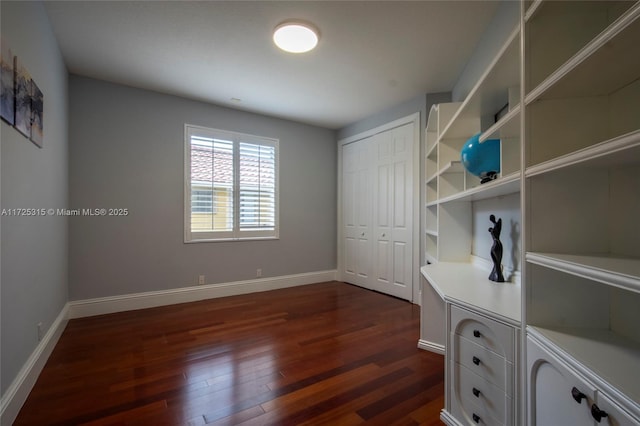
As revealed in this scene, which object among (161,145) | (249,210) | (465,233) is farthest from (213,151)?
(465,233)

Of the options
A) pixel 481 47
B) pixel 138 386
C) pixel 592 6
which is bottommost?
pixel 138 386

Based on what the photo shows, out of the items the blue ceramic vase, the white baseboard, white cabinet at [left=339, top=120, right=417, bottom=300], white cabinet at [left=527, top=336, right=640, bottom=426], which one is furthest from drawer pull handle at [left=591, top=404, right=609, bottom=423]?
white cabinet at [left=339, top=120, right=417, bottom=300]

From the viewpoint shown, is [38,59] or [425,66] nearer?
[38,59]

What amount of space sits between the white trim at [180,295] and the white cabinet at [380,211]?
35.2 inches

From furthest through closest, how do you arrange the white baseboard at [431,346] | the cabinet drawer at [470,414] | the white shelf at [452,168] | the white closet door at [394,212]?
the white closet door at [394,212] < the white baseboard at [431,346] < the white shelf at [452,168] < the cabinet drawer at [470,414]

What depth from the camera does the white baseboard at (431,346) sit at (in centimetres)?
244

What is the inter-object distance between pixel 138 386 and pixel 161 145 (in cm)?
286

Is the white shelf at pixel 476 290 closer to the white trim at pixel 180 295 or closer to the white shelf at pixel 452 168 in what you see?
the white shelf at pixel 452 168

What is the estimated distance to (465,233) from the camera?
103 inches

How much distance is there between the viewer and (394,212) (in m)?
4.13

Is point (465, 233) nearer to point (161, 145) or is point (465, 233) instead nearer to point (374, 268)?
point (374, 268)

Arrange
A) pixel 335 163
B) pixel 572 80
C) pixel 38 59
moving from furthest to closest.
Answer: pixel 335 163
pixel 38 59
pixel 572 80

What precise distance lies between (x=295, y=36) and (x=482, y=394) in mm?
2874

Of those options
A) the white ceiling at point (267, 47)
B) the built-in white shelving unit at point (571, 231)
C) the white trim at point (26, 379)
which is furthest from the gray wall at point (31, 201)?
the built-in white shelving unit at point (571, 231)
